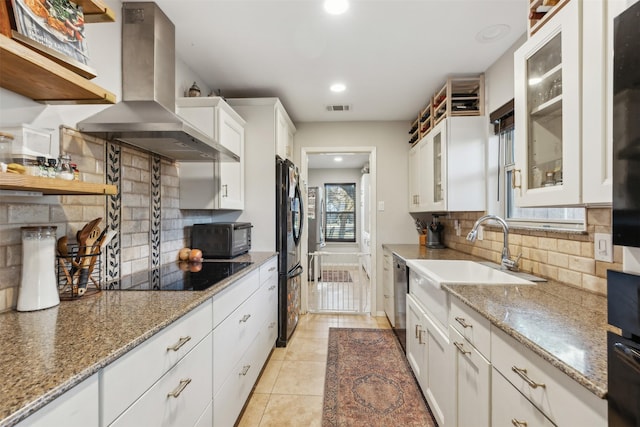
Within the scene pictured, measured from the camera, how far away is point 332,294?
459 cm

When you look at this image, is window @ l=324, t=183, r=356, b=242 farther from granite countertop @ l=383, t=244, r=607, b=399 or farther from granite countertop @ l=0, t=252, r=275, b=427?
granite countertop @ l=0, t=252, r=275, b=427

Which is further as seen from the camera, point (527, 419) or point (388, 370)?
point (388, 370)

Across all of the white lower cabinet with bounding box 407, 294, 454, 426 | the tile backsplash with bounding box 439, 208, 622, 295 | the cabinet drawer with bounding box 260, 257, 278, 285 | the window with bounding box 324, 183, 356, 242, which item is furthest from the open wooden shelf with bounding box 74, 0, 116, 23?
the window with bounding box 324, 183, 356, 242

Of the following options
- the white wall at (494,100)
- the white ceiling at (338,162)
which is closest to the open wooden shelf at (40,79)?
the white wall at (494,100)

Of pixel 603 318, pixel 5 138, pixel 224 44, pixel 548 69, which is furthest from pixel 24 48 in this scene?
pixel 603 318

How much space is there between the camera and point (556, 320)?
1.04 m

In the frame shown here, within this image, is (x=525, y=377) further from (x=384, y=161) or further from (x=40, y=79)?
(x=384, y=161)

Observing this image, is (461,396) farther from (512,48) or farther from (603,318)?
(512,48)

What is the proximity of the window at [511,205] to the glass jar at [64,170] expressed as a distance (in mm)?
2225

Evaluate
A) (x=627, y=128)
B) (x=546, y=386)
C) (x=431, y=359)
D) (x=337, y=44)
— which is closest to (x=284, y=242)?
(x=431, y=359)

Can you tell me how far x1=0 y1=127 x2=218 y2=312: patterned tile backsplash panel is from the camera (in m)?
1.15

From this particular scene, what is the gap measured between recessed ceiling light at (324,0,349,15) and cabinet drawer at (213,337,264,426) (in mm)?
2118

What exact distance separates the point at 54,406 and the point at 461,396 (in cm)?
150

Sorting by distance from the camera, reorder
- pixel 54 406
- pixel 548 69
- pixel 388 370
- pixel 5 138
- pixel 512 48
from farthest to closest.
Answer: pixel 388 370 → pixel 512 48 → pixel 548 69 → pixel 5 138 → pixel 54 406
